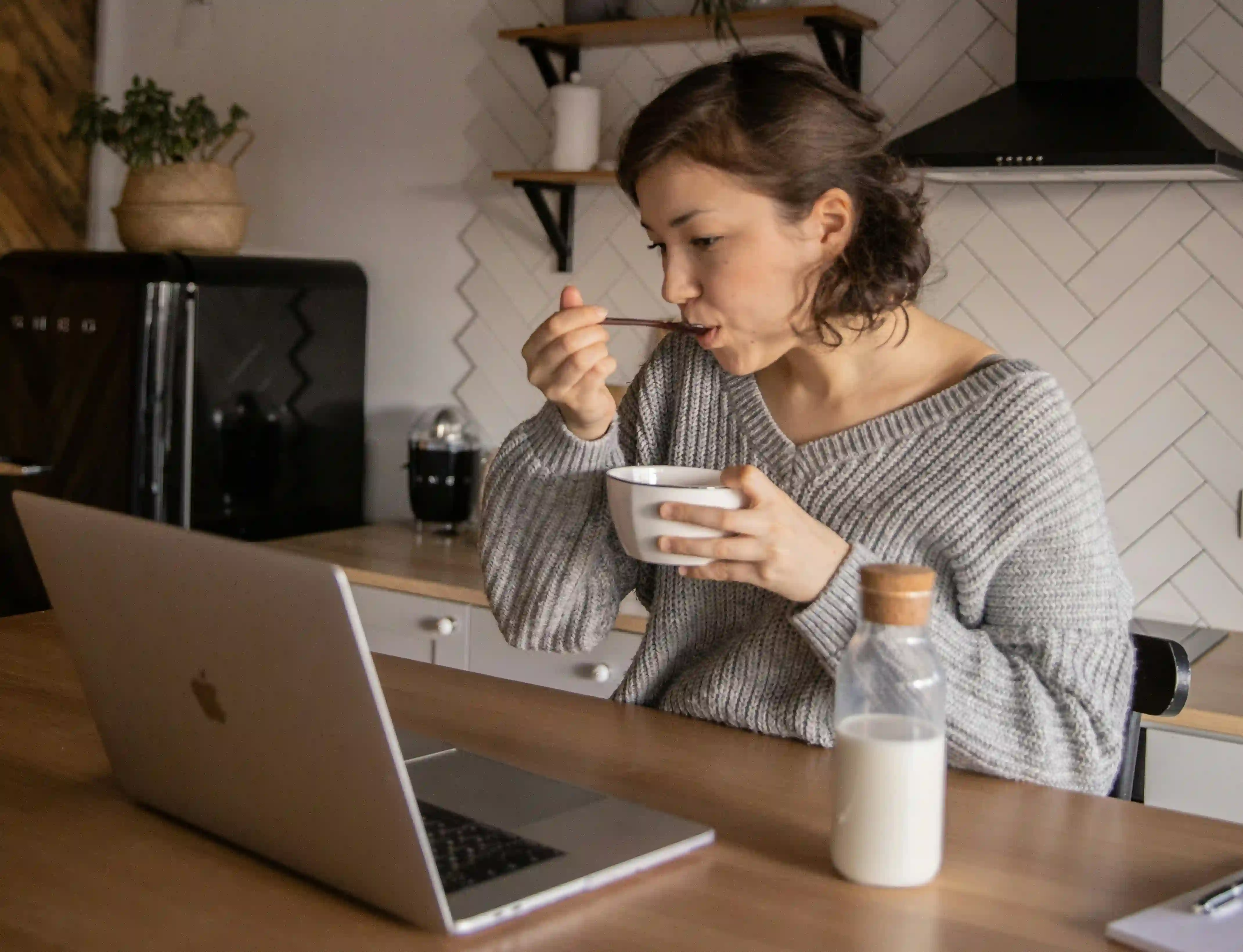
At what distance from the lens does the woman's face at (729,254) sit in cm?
134

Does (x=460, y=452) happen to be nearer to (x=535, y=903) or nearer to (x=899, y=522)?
(x=899, y=522)

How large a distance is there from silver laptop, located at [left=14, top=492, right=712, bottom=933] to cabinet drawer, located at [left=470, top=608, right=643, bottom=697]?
1.31 m

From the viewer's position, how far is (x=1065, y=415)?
1358 millimetres

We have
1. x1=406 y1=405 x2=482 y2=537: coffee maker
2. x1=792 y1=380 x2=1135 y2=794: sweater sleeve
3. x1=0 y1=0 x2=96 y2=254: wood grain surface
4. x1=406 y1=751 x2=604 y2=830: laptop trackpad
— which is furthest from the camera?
x1=0 y1=0 x2=96 y2=254: wood grain surface

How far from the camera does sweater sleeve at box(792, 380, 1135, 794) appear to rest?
120 cm

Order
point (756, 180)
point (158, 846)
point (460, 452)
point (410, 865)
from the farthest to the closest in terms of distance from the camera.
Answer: point (460, 452)
point (756, 180)
point (158, 846)
point (410, 865)

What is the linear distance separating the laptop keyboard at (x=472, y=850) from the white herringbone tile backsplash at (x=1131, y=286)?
160 cm

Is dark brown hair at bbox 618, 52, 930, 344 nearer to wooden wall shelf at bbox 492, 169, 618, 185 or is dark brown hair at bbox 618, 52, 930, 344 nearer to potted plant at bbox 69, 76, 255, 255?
wooden wall shelf at bbox 492, 169, 618, 185

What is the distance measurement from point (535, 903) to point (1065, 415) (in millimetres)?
751

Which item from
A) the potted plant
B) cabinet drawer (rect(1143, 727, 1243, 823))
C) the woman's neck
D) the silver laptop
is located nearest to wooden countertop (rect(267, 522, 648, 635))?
the potted plant

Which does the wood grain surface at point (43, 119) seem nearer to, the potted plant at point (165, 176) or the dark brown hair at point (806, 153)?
the potted plant at point (165, 176)

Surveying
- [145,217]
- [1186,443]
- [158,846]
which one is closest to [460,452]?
[145,217]

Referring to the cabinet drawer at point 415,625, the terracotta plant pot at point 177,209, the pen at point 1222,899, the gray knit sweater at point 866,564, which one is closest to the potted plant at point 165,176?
the terracotta plant pot at point 177,209

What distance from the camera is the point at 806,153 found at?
1.38m
